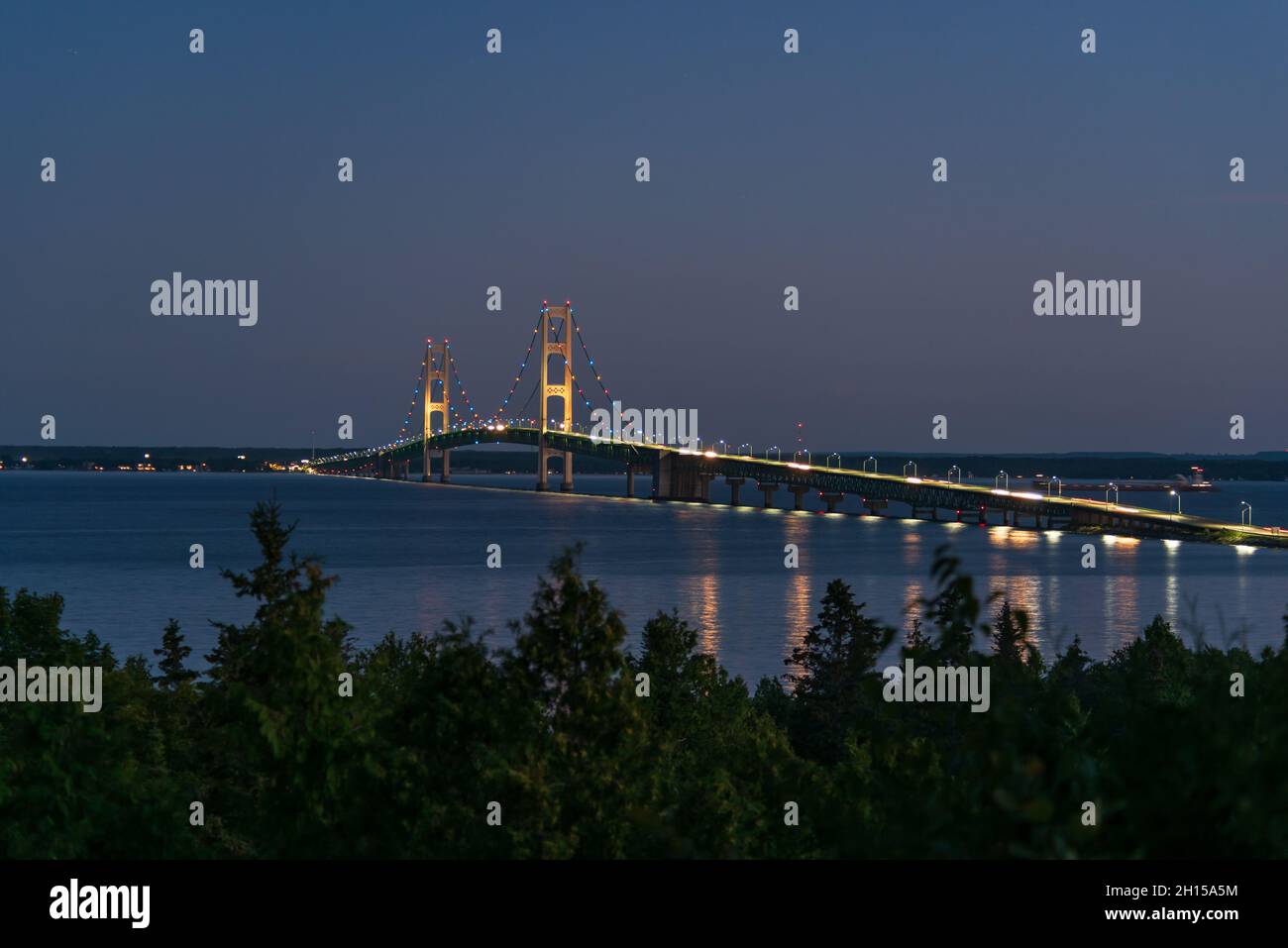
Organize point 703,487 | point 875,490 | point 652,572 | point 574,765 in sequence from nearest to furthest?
point 574,765 < point 652,572 < point 875,490 < point 703,487

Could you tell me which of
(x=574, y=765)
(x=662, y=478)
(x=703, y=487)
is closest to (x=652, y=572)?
(x=574, y=765)

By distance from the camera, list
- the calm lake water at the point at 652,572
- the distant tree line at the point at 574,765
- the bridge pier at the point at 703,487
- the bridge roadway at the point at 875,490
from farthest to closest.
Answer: the bridge pier at the point at 703,487 → the bridge roadway at the point at 875,490 → the calm lake water at the point at 652,572 → the distant tree line at the point at 574,765

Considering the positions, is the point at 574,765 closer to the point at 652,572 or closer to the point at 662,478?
the point at 652,572

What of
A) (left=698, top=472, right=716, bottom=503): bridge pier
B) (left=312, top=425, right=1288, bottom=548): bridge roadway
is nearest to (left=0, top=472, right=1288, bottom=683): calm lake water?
(left=312, top=425, right=1288, bottom=548): bridge roadway

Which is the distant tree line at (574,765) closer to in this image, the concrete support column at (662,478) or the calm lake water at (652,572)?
the calm lake water at (652,572)

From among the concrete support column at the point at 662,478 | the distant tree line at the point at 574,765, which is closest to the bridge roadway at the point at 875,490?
the concrete support column at the point at 662,478

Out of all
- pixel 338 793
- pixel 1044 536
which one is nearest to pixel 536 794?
pixel 338 793
